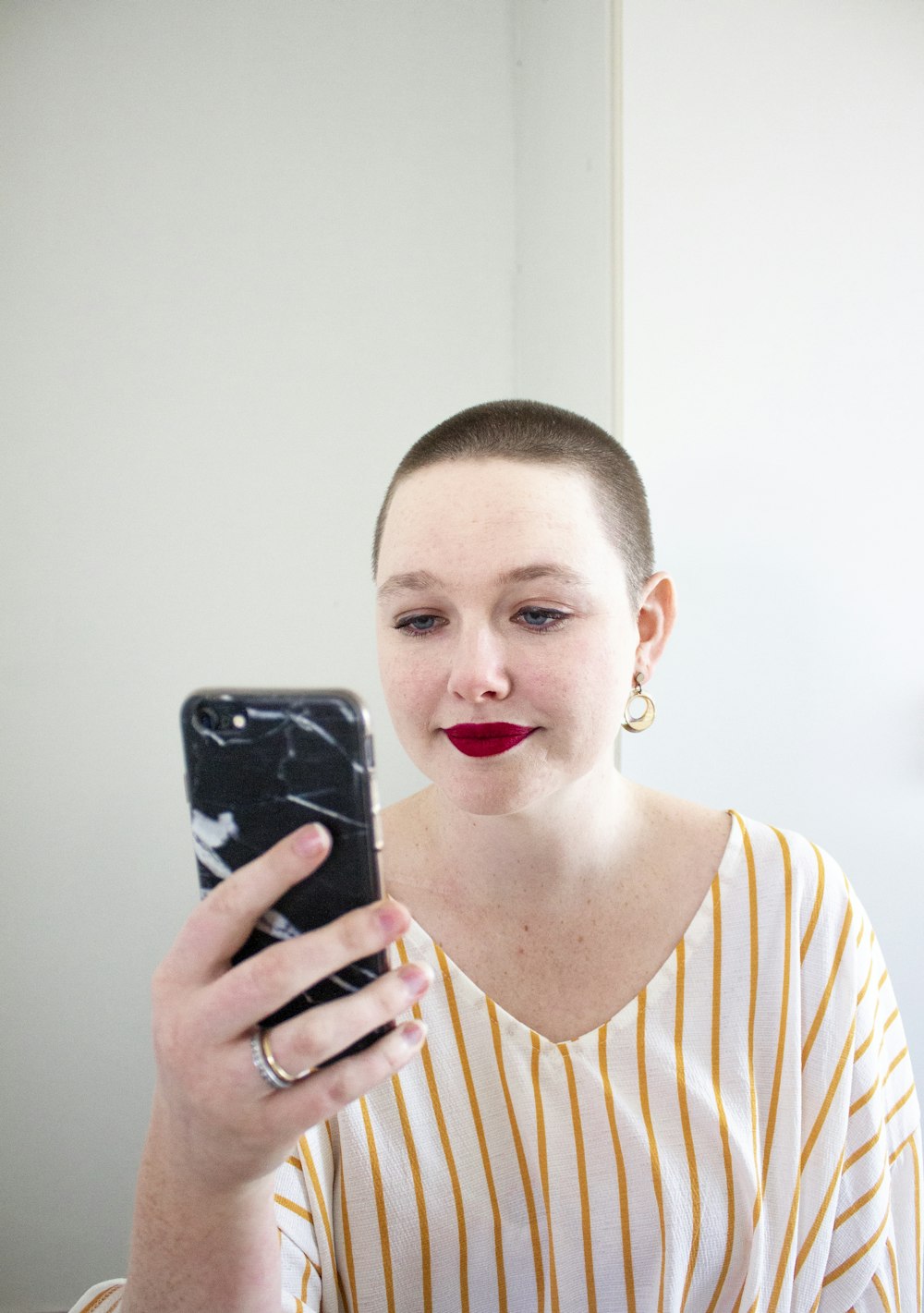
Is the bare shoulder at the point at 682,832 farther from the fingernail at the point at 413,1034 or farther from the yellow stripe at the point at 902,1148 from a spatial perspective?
the fingernail at the point at 413,1034

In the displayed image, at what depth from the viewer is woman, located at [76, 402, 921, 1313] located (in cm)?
77

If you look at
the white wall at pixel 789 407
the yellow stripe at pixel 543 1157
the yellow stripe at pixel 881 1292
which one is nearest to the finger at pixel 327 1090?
the yellow stripe at pixel 543 1157

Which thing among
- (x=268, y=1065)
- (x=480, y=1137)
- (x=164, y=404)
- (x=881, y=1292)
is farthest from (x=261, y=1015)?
(x=164, y=404)

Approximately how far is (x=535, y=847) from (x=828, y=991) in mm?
338

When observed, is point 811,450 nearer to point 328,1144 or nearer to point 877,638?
point 877,638

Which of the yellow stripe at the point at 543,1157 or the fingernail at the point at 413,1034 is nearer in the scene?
the fingernail at the point at 413,1034

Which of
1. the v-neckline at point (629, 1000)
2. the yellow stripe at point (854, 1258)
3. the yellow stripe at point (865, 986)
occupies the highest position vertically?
the v-neckline at point (629, 1000)

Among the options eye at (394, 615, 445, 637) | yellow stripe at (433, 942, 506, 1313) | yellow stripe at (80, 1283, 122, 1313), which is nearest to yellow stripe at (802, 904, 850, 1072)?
yellow stripe at (433, 942, 506, 1313)

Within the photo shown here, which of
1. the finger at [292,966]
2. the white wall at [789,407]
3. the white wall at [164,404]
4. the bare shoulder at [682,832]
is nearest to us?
the finger at [292,966]

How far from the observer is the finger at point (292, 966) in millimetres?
521

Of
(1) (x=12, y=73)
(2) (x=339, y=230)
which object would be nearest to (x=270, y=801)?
(2) (x=339, y=230)

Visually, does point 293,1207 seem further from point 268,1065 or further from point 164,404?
point 164,404

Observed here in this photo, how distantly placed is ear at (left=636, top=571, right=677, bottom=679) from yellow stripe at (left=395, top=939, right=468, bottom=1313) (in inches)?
16.7

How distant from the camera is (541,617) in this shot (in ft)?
2.58
